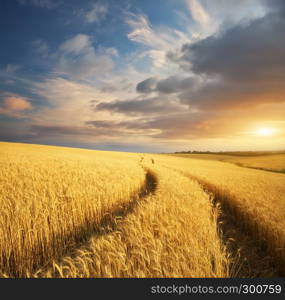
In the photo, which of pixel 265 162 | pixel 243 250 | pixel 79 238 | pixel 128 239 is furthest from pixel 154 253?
pixel 265 162

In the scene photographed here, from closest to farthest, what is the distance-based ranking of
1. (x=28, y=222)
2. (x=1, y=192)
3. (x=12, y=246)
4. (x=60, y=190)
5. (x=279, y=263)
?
(x=12, y=246) → (x=28, y=222) → (x=279, y=263) → (x=1, y=192) → (x=60, y=190)

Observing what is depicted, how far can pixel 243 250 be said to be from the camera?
472cm

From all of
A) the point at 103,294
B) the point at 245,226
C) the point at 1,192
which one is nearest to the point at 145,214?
the point at 103,294

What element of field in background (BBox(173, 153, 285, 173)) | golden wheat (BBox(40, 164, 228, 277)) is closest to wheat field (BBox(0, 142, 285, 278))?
golden wheat (BBox(40, 164, 228, 277))

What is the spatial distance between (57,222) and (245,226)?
5.90 meters

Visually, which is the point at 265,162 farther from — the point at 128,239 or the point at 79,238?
the point at 128,239

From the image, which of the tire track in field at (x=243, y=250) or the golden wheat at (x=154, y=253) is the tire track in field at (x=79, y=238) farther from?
the tire track in field at (x=243, y=250)

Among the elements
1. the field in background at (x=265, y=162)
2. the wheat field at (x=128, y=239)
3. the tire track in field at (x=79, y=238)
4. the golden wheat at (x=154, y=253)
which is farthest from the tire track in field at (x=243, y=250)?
the field in background at (x=265, y=162)

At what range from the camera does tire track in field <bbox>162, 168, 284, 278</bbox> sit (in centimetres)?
377

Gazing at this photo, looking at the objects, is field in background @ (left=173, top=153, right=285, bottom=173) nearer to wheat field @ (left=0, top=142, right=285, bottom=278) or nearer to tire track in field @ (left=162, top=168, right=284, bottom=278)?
tire track in field @ (left=162, top=168, right=284, bottom=278)

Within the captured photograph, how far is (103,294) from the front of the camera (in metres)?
1.94

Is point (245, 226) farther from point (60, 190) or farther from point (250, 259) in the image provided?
point (60, 190)

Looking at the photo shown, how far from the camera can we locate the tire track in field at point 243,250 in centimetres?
377

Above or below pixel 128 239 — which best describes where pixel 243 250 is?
below
